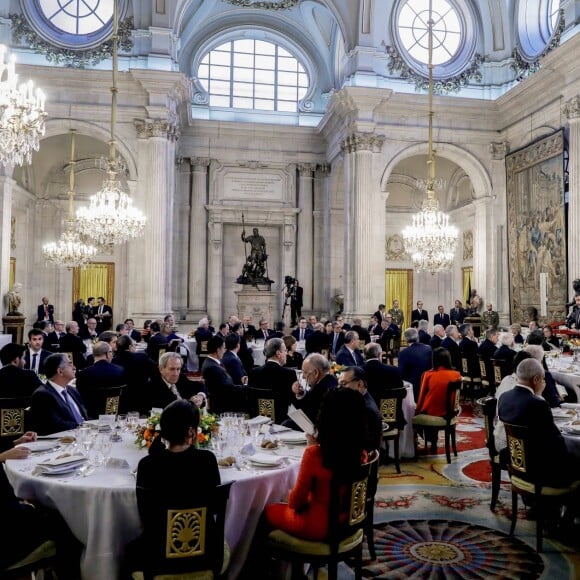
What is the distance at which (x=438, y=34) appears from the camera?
17.5 metres

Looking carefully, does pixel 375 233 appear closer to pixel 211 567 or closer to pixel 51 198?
pixel 51 198

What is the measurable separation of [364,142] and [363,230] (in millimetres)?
2379

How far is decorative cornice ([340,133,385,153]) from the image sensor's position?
16.0m

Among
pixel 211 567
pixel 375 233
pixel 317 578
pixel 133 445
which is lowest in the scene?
pixel 317 578

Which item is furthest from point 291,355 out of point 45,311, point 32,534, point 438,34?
point 438,34

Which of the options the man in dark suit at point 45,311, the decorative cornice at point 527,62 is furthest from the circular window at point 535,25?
the man in dark suit at point 45,311

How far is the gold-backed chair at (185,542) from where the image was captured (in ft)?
9.33

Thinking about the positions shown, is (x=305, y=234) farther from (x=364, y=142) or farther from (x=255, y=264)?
(x=364, y=142)

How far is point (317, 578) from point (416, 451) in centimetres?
334

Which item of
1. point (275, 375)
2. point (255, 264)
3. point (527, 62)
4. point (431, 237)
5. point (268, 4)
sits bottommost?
point (275, 375)

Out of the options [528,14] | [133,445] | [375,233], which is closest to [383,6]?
[528,14]

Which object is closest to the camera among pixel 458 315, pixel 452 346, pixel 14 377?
pixel 14 377

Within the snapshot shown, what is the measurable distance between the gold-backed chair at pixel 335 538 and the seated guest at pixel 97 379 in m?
3.10

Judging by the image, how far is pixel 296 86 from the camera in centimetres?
2023
